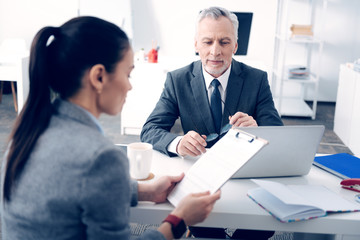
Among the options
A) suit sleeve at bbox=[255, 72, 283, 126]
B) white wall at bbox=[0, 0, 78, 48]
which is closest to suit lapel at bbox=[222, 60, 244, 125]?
suit sleeve at bbox=[255, 72, 283, 126]

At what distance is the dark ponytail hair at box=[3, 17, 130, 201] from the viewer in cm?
83

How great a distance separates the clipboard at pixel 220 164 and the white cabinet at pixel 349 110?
2734mm

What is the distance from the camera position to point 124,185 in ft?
2.68

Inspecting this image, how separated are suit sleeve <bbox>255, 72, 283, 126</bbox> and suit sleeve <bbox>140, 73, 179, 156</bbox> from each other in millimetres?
387

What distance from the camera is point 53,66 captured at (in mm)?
866

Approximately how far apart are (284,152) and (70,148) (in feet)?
2.29

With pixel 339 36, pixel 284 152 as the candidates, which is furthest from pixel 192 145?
pixel 339 36

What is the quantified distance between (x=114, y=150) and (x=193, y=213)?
0.93ft

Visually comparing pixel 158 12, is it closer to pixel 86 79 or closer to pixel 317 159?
pixel 317 159

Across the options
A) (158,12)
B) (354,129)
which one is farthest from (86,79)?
(158,12)

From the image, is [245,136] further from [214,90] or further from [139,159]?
[214,90]

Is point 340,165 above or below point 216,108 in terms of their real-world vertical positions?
below

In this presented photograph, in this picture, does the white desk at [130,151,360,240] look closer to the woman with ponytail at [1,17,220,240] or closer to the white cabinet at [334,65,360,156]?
the woman with ponytail at [1,17,220,240]

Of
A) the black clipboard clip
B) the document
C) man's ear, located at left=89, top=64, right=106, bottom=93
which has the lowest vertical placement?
the document
